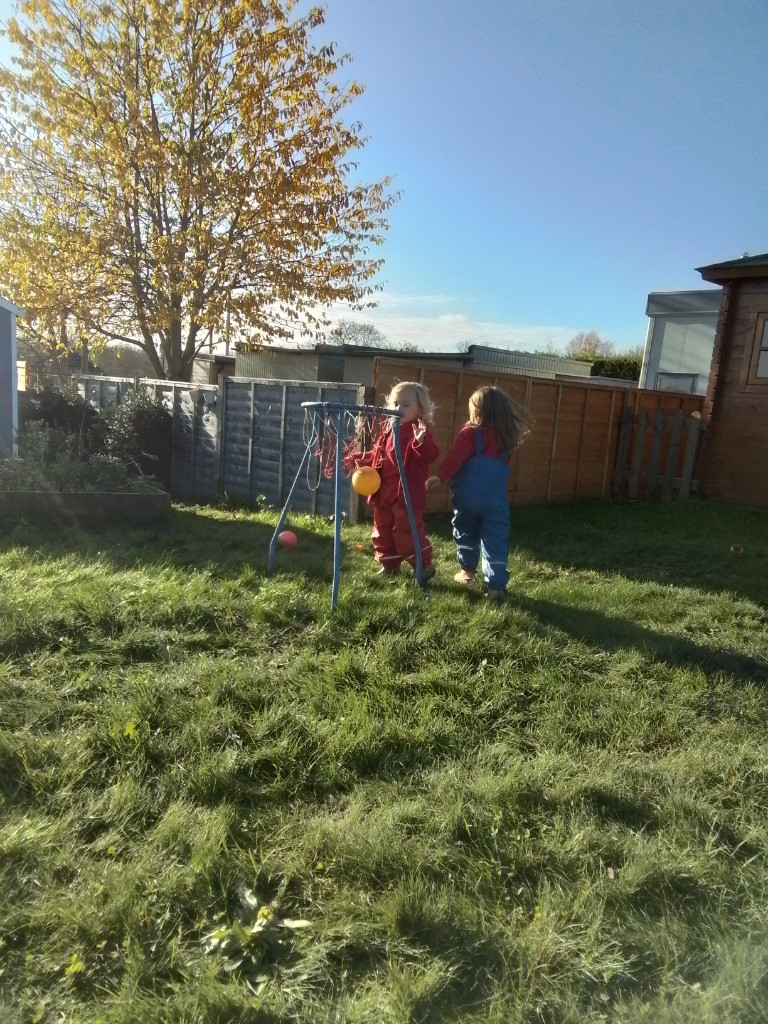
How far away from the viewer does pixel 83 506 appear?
7.26 metres

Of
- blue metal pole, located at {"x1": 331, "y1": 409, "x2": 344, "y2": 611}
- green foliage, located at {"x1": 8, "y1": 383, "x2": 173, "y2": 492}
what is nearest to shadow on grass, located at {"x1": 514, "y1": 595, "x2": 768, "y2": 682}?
blue metal pole, located at {"x1": 331, "y1": 409, "x2": 344, "y2": 611}

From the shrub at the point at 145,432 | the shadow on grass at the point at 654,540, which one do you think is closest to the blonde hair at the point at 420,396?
the shadow on grass at the point at 654,540

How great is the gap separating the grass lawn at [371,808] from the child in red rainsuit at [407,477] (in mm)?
682

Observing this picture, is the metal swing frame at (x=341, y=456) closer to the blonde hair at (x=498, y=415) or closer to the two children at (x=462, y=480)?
the two children at (x=462, y=480)

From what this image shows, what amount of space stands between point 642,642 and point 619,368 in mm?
27727

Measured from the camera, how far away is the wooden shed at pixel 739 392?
11.7 m

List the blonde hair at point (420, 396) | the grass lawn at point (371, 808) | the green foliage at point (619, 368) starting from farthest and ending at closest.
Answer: the green foliage at point (619, 368) → the blonde hair at point (420, 396) → the grass lawn at point (371, 808)

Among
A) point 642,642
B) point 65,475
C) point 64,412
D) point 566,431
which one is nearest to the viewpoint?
point 642,642

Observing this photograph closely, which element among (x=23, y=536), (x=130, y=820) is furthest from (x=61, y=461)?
(x=130, y=820)

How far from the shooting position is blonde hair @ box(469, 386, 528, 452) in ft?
17.7

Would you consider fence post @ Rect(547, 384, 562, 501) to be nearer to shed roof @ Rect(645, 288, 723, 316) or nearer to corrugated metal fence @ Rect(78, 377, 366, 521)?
corrugated metal fence @ Rect(78, 377, 366, 521)

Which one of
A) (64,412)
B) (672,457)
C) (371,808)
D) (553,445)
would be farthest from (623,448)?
(371,808)

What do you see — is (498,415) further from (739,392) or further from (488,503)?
(739,392)

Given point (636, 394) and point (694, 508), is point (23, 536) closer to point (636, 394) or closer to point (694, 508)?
point (694, 508)
